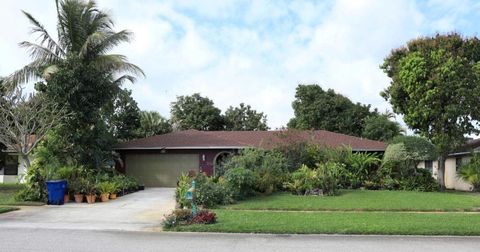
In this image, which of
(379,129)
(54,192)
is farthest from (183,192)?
(379,129)

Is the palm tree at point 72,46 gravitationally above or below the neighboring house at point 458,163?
above

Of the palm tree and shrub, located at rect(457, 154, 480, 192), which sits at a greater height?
the palm tree

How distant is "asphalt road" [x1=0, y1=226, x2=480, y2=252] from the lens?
9.86m

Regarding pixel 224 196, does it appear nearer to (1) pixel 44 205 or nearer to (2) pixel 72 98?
(1) pixel 44 205

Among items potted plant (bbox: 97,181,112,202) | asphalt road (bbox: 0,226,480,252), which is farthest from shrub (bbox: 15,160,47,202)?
asphalt road (bbox: 0,226,480,252)

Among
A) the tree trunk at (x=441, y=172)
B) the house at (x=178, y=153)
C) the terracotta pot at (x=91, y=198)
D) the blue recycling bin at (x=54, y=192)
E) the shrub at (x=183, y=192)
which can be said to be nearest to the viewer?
the shrub at (x=183, y=192)

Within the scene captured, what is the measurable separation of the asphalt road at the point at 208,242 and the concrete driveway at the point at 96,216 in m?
1.13

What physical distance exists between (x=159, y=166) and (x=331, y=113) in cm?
2197

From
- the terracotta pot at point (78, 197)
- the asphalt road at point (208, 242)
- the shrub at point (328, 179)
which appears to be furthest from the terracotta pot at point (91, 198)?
the shrub at point (328, 179)

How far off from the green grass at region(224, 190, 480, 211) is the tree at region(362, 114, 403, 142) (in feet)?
77.6

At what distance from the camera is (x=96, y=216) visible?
1516cm

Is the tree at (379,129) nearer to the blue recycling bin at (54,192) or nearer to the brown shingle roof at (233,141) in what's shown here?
the brown shingle roof at (233,141)

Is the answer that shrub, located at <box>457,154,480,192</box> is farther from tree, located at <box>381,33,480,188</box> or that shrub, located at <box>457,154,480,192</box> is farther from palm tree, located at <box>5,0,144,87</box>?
palm tree, located at <box>5,0,144,87</box>

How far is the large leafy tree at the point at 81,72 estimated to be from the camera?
930 inches
